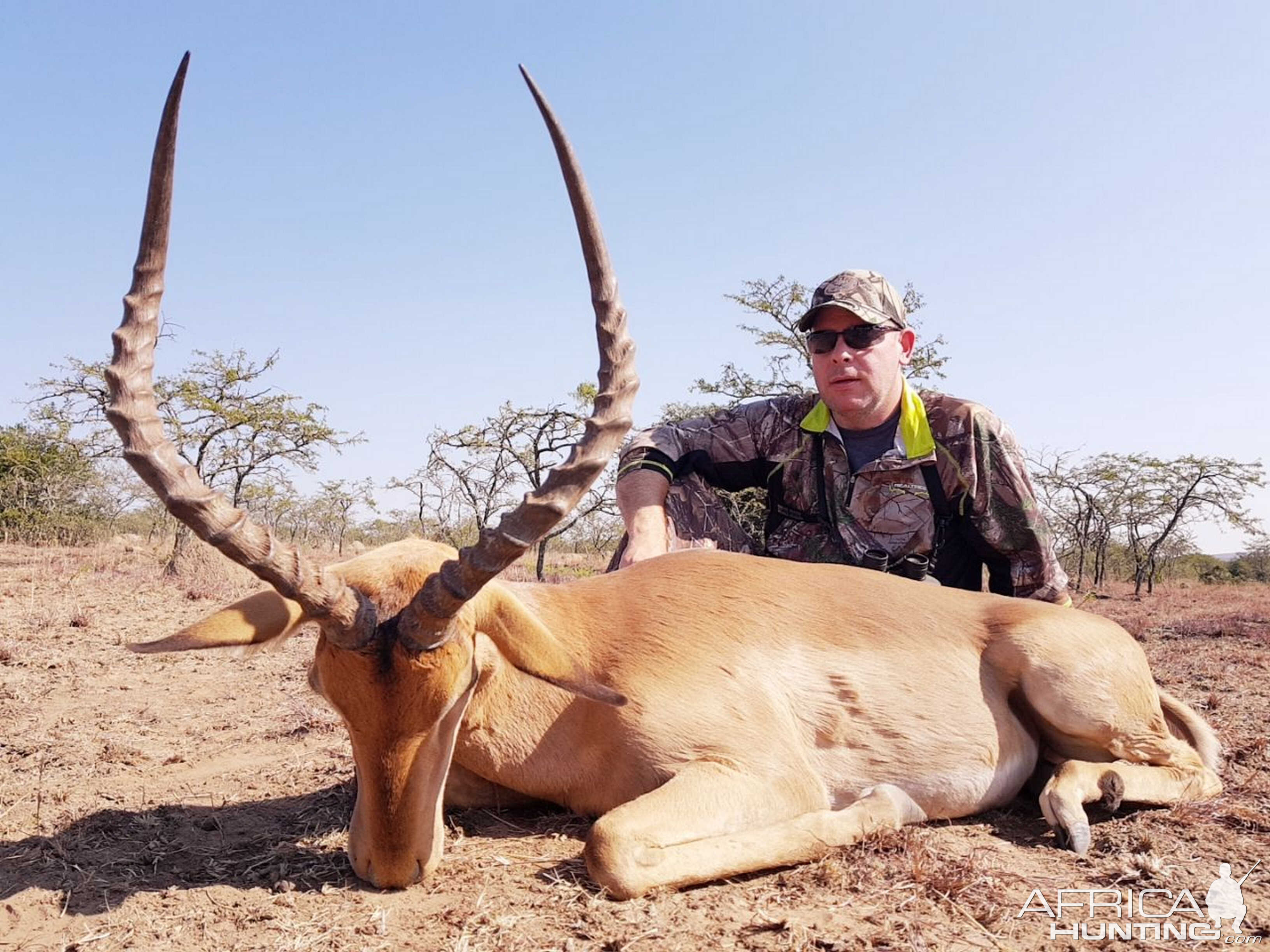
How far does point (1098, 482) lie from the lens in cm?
3884

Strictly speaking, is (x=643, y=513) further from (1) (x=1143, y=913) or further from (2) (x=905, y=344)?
(1) (x=1143, y=913)

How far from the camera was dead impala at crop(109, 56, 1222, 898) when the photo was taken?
3.35 meters

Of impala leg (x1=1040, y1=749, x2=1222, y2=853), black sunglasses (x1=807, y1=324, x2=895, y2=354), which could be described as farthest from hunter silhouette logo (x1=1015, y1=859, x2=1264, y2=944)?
black sunglasses (x1=807, y1=324, x2=895, y2=354)

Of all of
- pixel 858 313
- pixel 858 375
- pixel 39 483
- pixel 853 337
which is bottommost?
pixel 39 483

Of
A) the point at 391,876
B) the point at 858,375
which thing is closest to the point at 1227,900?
the point at 391,876

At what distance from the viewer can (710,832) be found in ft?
12.1

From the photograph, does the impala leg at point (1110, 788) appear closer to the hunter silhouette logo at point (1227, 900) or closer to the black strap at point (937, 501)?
the hunter silhouette logo at point (1227, 900)

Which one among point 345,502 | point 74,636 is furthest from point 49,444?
point 74,636

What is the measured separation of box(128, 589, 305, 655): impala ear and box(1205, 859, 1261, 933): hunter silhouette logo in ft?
11.4

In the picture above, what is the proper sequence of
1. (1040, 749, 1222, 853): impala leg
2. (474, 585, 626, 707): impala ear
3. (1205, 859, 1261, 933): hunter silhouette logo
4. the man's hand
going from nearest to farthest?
1. (1205, 859, 1261, 933): hunter silhouette logo
2. (474, 585, 626, 707): impala ear
3. (1040, 749, 1222, 853): impala leg
4. the man's hand

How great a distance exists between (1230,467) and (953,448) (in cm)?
3676

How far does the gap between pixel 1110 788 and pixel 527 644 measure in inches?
112

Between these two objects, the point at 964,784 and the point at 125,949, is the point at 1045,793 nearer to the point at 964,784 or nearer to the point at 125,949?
the point at 964,784

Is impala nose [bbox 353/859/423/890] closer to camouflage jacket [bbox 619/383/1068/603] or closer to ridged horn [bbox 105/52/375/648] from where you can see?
ridged horn [bbox 105/52/375/648]
